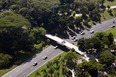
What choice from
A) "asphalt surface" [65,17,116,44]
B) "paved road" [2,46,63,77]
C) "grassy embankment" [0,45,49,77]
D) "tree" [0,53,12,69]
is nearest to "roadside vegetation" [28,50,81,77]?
"paved road" [2,46,63,77]

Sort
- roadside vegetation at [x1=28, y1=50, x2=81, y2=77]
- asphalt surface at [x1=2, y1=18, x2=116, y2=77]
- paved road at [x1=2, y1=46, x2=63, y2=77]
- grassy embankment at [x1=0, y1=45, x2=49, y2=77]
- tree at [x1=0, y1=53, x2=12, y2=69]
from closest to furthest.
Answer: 1. roadside vegetation at [x1=28, y1=50, x2=81, y2=77]
2. paved road at [x1=2, y1=46, x2=63, y2=77]
3. asphalt surface at [x1=2, y1=18, x2=116, y2=77]
4. grassy embankment at [x1=0, y1=45, x2=49, y2=77]
5. tree at [x1=0, y1=53, x2=12, y2=69]

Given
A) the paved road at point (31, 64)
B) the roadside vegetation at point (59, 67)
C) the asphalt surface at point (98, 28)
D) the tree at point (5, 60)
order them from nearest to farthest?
the roadside vegetation at point (59, 67), the paved road at point (31, 64), the tree at point (5, 60), the asphalt surface at point (98, 28)

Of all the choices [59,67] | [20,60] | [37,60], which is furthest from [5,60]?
[59,67]

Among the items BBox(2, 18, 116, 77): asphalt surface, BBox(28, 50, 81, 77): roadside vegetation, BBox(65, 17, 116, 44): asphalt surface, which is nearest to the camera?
BBox(28, 50, 81, 77): roadside vegetation

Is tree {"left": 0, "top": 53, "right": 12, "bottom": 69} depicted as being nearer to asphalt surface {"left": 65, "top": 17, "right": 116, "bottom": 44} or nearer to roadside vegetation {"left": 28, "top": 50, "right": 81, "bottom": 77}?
roadside vegetation {"left": 28, "top": 50, "right": 81, "bottom": 77}

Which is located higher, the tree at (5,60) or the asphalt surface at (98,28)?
the asphalt surface at (98,28)

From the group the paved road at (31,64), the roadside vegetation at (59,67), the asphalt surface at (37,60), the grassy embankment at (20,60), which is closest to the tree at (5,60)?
the grassy embankment at (20,60)

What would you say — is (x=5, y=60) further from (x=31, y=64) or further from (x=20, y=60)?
(x=31, y=64)

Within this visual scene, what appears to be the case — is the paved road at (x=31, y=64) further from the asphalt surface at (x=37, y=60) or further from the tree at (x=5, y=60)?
the tree at (x=5, y=60)

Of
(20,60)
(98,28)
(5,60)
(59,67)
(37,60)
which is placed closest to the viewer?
(59,67)
